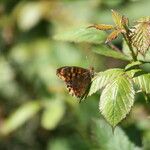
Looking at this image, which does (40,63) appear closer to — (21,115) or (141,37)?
(21,115)

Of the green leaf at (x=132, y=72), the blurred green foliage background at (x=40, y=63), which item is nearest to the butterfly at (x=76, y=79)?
the green leaf at (x=132, y=72)

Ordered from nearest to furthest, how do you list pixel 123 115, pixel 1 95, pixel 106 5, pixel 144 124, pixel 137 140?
pixel 123 115 < pixel 137 140 < pixel 144 124 < pixel 106 5 < pixel 1 95

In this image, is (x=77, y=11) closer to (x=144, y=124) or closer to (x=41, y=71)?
(x=41, y=71)

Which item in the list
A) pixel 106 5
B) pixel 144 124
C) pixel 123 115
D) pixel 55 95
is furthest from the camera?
pixel 106 5

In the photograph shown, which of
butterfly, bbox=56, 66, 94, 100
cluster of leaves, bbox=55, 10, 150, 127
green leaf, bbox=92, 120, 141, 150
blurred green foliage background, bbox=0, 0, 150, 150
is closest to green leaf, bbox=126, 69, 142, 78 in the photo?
cluster of leaves, bbox=55, 10, 150, 127

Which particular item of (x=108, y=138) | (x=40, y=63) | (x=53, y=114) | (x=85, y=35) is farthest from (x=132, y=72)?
(x=40, y=63)

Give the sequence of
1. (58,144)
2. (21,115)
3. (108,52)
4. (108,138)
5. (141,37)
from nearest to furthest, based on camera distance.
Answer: (141,37), (108,52), (108,138), (58,144), (21,115)

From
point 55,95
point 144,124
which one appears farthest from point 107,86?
point 55,95

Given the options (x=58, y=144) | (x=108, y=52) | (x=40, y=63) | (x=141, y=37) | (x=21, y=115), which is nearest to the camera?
(x=141, y=37)
